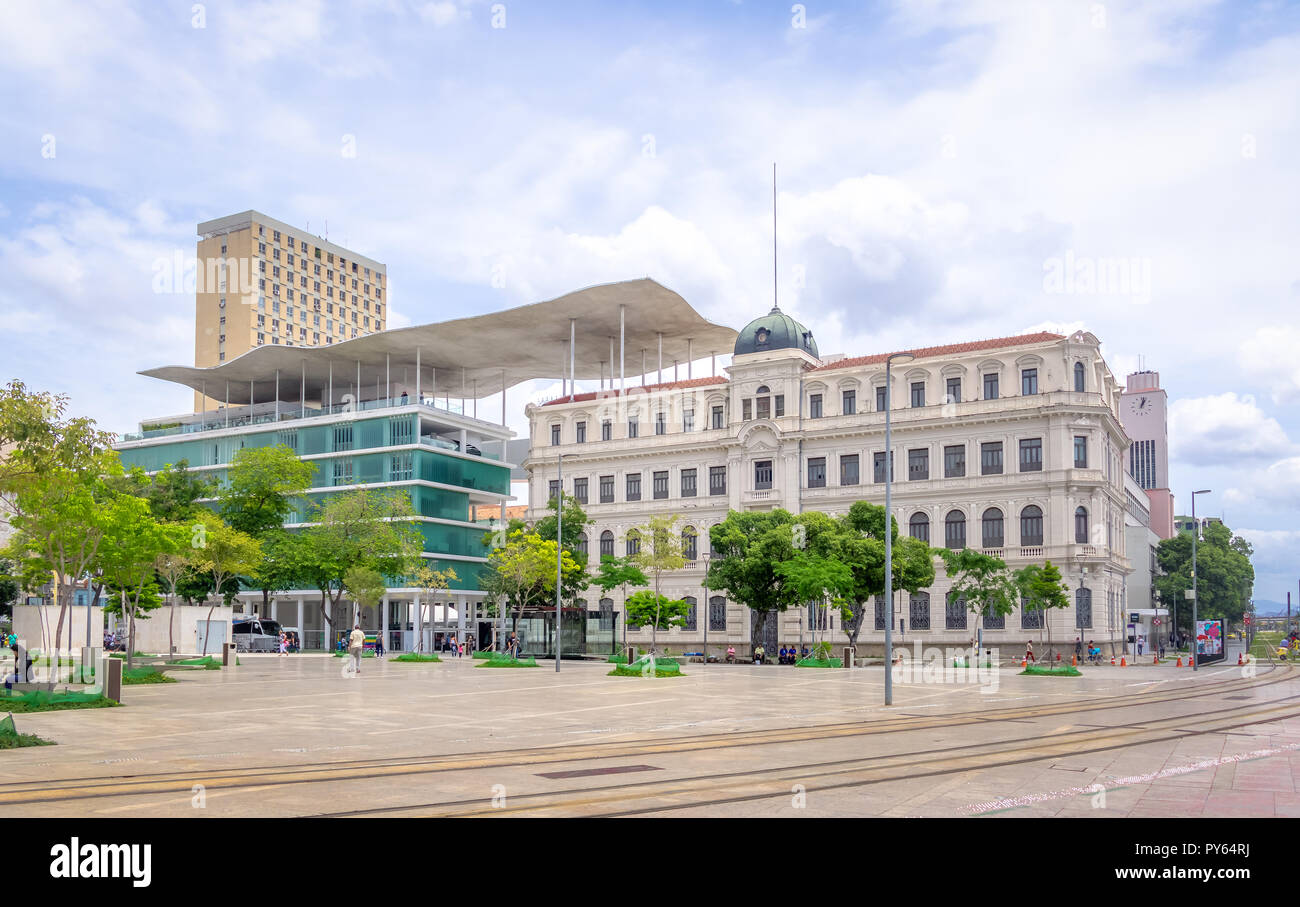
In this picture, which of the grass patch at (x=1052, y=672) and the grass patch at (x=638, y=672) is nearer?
the grass patch at (x=638, y=672)

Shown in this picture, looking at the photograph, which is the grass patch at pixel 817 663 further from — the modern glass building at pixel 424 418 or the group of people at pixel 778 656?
the modern glass building at pixel 424 418

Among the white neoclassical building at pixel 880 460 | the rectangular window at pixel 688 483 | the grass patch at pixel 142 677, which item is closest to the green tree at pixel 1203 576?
the white neoclassical building at pixel 880 460

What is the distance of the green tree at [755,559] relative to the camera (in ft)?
186

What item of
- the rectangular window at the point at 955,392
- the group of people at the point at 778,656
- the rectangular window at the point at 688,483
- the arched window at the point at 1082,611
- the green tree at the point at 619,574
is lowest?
the group of people at the point at 778,656

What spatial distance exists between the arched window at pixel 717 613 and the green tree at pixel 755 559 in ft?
33.4

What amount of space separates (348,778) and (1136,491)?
3778 inches

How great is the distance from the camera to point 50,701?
24141 millimetres

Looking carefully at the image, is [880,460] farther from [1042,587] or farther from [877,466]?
[1042,587]

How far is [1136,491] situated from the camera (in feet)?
319

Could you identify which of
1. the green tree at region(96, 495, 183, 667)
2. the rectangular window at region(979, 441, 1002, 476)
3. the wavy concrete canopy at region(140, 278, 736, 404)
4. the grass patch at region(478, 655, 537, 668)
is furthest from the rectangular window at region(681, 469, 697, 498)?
the green tree at region(96, 495, 183, 667)

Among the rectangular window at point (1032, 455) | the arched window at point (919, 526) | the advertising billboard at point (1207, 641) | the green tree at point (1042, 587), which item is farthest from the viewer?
the arched window at point (919, 526)

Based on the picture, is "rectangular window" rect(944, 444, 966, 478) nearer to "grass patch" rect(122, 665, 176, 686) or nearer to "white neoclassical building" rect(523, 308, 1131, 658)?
"white neoclassical building" rect(523, 308, 1131, 658)

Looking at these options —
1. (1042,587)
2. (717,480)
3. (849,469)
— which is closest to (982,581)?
(1042,587)

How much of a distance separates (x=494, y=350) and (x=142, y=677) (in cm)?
5355
